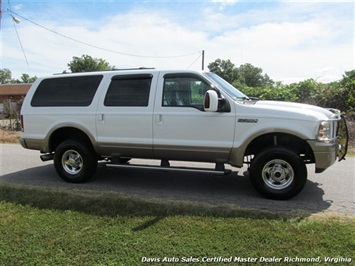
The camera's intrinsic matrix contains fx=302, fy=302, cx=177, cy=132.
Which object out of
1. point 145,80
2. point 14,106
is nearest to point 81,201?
point 145,80

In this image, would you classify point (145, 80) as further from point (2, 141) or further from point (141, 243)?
point (2, 141)

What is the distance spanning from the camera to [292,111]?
15.3 feet

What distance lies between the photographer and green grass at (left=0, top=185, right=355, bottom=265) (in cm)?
316

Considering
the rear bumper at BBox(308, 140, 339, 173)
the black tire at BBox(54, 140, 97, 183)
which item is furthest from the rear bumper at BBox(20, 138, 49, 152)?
the rear bumper at BBox(308, 140, 339, 173)

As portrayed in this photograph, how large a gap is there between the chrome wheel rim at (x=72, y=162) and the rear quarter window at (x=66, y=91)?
984 mm

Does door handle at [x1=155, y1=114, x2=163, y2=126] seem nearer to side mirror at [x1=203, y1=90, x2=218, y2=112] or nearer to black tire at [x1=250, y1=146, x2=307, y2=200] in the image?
side mirror at [x1=203, y1=90, x2=218, y2=112]

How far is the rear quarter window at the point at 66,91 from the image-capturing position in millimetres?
5807

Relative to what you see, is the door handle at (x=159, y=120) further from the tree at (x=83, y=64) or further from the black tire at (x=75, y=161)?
the tree at (x=83, y=64)

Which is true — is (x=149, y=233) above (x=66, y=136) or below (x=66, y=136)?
below

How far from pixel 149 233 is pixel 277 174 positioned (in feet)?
7.72

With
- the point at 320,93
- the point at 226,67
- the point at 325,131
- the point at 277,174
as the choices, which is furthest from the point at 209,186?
the point at 226,67

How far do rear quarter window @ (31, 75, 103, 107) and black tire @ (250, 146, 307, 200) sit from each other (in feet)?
10.9

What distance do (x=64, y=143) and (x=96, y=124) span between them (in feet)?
2.79

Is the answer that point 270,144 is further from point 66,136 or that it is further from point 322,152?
point 66,136
